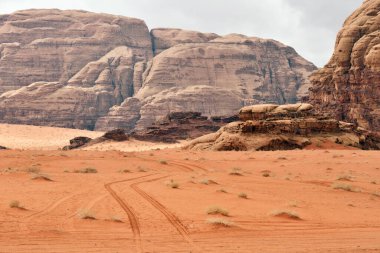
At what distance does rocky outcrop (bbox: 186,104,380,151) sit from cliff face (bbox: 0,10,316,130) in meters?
68.3

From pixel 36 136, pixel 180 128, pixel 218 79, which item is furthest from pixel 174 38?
pixel 180 128

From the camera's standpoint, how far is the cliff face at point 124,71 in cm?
12144

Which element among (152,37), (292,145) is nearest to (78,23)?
(152,37)

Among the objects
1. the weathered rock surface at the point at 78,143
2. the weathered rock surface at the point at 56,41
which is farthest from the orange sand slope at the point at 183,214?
the weathered rock surface at the point at 56,41

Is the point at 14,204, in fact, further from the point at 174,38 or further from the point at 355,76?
the point at 174,38

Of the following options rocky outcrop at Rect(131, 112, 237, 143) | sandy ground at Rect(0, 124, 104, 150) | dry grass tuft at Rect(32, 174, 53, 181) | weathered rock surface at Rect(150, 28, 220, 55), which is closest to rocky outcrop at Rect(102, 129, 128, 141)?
rocky outcrop at Rect(131, 112, 237, 143)

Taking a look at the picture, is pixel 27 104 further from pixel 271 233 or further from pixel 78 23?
pixel 271 233

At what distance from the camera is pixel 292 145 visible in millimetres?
46031

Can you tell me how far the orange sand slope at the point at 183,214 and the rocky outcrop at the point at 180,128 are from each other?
182 feet

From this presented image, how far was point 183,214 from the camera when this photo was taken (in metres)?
12.6

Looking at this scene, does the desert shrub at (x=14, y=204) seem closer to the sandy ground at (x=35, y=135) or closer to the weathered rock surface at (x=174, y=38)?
the sandy ground at (x=35, y=135)

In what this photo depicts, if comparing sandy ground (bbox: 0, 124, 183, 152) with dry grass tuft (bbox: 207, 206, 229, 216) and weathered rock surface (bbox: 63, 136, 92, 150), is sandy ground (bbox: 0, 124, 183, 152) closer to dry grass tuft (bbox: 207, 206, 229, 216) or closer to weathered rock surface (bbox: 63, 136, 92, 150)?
weathered rock surface (bbox: 63, 136, 92, 150)

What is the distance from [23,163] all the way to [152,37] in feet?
466

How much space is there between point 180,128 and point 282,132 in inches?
1469
